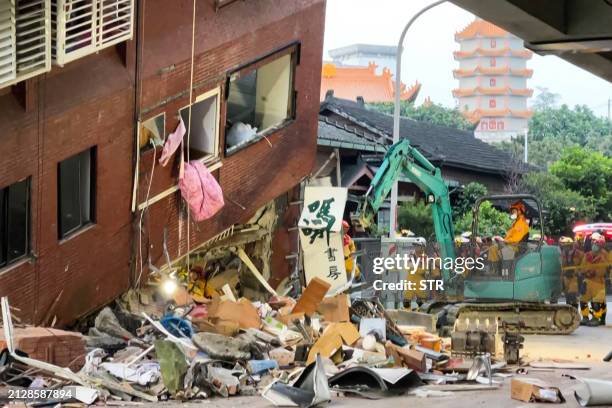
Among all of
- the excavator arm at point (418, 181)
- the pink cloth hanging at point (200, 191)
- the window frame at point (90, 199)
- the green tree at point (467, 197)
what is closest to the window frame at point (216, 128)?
the pink cloth hanging at point (200, 191)

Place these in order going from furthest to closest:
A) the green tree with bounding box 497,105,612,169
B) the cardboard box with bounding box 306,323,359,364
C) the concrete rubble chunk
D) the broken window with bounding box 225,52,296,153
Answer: the green tree with bounding box 497,105,612,169, the broken window with bounding box 225,52,296,153, the cardboard box with bounding box 306,323,359,364, the concrete rubble chunk

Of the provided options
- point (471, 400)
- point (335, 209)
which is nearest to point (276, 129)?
point (335, 209)

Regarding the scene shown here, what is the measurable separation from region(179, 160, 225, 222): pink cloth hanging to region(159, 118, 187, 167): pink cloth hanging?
2.47 feet

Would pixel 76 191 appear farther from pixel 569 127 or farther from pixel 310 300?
pixel 569 127

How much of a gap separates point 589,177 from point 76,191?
1709 inches

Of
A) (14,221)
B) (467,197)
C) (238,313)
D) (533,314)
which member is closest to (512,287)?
(533,314)

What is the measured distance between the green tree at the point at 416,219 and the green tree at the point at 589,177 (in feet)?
46.0

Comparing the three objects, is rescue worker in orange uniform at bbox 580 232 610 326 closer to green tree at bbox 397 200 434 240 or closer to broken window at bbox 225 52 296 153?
broken window at bbox 225 52 296 153

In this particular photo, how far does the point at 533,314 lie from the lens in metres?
29.4

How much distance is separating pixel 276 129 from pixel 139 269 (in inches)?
232

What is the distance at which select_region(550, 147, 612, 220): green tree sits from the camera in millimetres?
60969

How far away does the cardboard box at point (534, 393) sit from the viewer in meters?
16.8

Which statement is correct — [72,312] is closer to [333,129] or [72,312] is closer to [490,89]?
[333,129]

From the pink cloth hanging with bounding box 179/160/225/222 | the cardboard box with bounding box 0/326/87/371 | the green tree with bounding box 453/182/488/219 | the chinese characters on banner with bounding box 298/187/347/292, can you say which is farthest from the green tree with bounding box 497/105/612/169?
the cardboard box with bounding box 0/326/87/371
